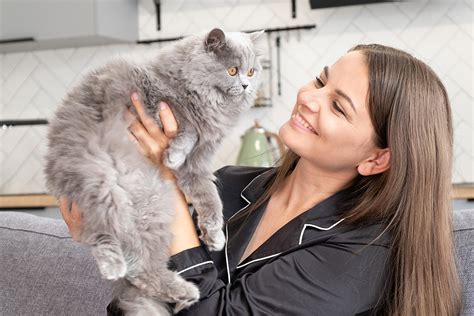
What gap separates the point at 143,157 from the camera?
3.97 feet

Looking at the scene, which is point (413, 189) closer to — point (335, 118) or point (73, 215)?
point (335, 118)

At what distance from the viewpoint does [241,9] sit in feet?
11.3

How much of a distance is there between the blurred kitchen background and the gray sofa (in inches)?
42.7

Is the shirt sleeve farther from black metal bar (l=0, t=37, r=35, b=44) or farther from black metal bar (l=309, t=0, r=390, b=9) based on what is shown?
black metal bar (l=0, t=37, r=35, b=44)

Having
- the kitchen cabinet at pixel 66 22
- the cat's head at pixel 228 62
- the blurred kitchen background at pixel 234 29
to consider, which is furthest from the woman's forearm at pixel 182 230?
the kitchen cabinet at pixel 66 22

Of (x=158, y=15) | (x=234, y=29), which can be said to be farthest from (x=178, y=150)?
(x=158, y=15)

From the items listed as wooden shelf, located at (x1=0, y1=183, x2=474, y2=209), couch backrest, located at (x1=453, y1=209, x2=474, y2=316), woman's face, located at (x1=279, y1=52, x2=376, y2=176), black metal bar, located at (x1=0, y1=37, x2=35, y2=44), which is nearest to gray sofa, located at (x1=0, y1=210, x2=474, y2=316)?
woman's face, located at (x1=279, y1=52, x2=376, y2=176)

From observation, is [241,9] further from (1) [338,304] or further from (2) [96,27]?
(1) [338,304]

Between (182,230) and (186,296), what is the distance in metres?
0.15

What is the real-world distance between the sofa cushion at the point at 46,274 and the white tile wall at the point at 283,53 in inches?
48.8

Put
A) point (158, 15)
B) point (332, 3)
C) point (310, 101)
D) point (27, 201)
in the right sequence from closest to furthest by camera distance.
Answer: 1. point (310, 101)
2. point (332, 3)
3. point (27, 201)
4. point (158, 15)

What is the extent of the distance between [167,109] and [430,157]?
618 millimetres

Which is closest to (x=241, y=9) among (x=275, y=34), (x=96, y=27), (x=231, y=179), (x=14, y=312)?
(x=275, y=34)

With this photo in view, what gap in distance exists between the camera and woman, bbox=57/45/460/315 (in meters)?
1.22
